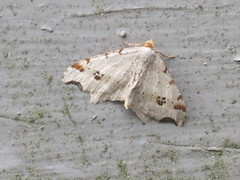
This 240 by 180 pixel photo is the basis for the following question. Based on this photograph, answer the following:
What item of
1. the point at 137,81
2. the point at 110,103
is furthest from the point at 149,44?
the point at 110,103

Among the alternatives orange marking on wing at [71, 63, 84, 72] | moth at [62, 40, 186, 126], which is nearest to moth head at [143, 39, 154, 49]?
moth at [62, 40, 186, 126]

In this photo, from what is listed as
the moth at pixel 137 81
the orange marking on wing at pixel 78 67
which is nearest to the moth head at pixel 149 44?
the moth at pixel 137 81

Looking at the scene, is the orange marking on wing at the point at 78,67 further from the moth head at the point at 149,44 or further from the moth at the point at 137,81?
the moth head at the point at 149,44

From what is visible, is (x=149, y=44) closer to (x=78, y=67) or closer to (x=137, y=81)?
(x=137, y=81)

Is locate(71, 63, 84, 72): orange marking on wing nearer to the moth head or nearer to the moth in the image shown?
the moth

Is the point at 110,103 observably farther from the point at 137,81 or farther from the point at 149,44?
the point at 149,44

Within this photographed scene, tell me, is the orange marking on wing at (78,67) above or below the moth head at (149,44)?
below

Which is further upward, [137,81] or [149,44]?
[149,44]
